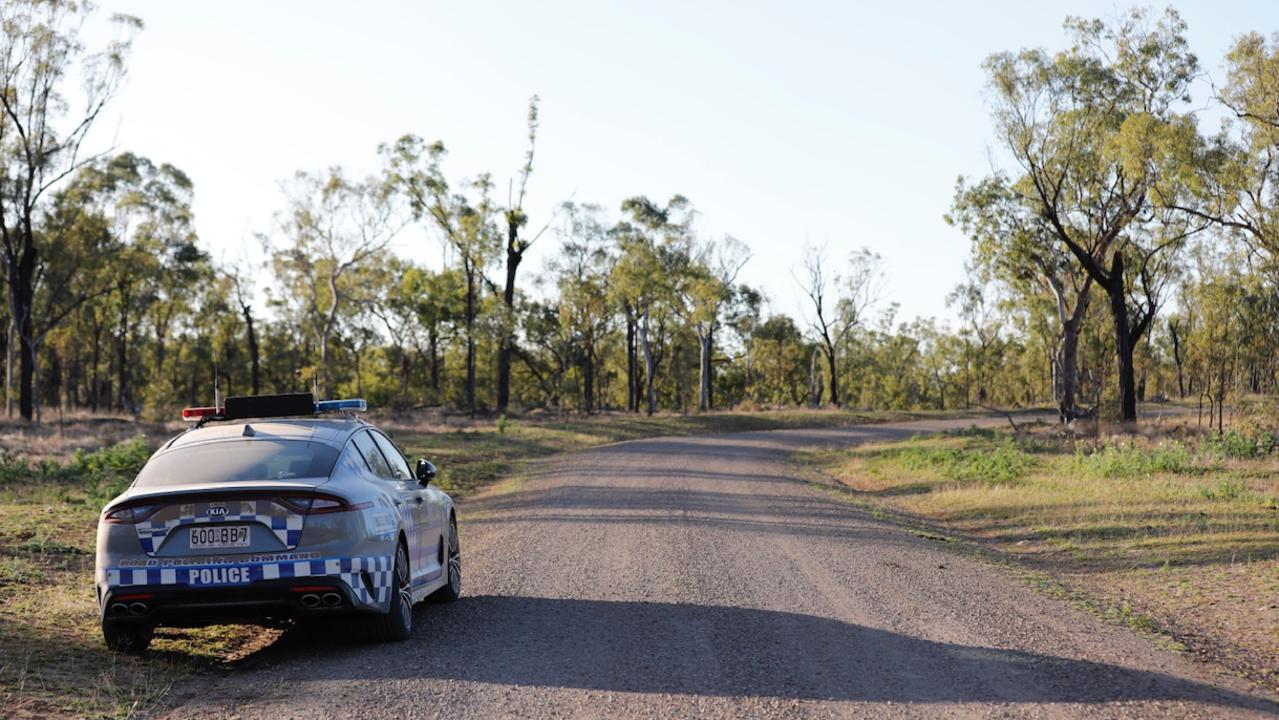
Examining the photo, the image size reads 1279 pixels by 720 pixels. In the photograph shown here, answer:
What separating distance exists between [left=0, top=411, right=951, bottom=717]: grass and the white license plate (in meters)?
0.82

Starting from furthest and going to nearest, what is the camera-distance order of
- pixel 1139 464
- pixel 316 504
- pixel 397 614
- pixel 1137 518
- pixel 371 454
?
pixel 1139 464
pixel 1137 518
pixel 371 454
pixel 397 614
pixel 316 504

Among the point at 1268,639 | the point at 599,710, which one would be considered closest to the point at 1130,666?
the point at 1268,639

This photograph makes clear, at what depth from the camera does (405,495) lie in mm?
9039

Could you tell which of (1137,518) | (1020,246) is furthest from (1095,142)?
(1137,518)

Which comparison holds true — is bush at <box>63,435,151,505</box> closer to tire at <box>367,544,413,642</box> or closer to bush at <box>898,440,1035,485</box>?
tire at <box>367,544,413,642</box>

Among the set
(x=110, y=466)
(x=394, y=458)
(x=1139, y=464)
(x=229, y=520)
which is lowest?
(x=1139, y=464)

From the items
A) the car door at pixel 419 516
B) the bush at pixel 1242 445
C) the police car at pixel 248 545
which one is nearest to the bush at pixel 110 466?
the car door at pixel 419 516

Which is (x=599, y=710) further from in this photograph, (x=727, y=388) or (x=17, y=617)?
(x=727, y=388)

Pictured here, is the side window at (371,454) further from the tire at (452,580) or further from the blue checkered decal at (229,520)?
the blue checkered decal at (229,520)

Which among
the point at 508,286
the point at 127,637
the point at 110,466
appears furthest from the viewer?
the point at 508,286

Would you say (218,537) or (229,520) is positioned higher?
(229,520)

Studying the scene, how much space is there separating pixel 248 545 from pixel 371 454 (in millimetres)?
1805

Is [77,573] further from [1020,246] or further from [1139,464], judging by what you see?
[1020,246]

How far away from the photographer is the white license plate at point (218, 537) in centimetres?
743
